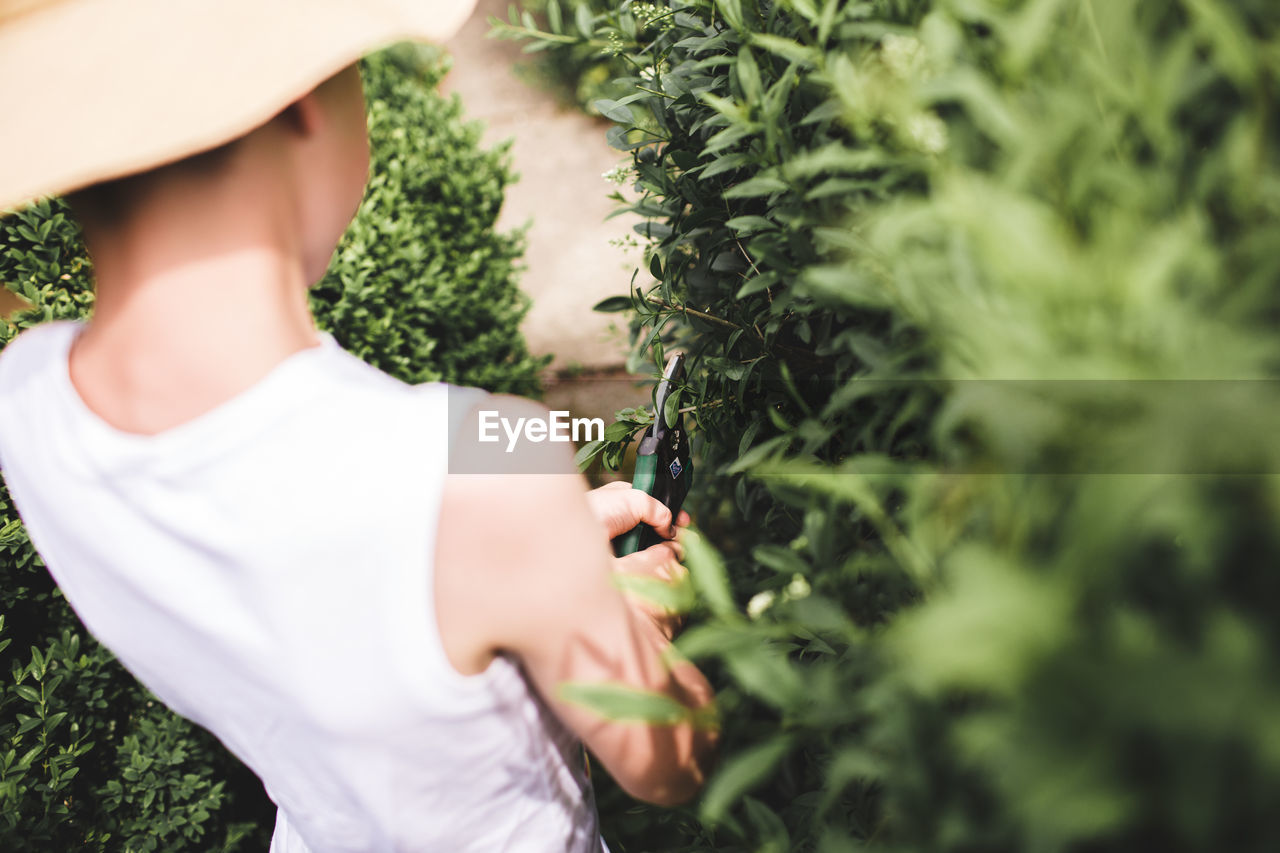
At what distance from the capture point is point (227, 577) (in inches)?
29.6

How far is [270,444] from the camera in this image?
2.34 ft

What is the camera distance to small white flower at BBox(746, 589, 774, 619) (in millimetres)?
809

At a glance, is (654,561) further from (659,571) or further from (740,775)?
(740,775)

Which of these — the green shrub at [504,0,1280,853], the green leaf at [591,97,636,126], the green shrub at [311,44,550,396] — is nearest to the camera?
the green shrub at [504,0,1280,853]

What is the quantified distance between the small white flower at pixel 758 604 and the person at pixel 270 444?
0.42ft

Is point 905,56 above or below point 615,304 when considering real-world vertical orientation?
above

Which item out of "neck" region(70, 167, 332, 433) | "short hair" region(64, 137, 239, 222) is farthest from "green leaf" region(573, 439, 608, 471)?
"short hair" region(64, 137, 239, 222)

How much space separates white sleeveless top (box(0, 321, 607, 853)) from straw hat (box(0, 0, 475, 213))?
0.24 metres

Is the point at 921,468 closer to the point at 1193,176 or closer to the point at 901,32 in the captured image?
the point at 1193,176

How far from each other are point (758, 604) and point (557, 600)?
2.62ft

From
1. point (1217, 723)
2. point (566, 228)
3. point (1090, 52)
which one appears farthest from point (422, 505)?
point (566, 228)

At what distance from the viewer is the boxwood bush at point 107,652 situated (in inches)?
65.2

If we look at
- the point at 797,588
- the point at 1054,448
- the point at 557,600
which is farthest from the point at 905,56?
the point at 797,588

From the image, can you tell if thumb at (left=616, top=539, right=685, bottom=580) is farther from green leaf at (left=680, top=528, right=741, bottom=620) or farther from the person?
green leaf at (left=680, top=528, right=741, bottom=620)
